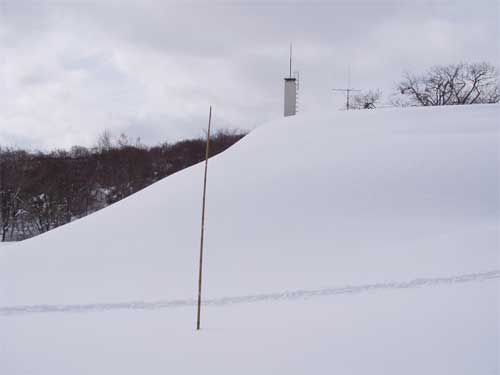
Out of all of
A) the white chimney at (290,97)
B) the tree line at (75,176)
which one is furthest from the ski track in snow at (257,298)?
the tree line at (75,176)

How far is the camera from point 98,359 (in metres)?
4.68

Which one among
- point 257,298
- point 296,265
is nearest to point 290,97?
point 296,265

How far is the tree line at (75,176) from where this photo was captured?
25359mm

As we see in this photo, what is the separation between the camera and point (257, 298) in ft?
23.0

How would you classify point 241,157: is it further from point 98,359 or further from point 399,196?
point 98,359

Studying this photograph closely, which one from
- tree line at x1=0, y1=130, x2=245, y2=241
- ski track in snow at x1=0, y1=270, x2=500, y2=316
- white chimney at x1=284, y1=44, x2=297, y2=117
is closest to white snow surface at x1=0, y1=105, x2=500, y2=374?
ski track in snow at x1=0, y1=270, x2=500, y2=316

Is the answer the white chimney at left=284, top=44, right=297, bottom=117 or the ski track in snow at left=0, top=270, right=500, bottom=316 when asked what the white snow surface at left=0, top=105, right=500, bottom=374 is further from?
the white chimney at left=284, top=44, right=297, bottom=117

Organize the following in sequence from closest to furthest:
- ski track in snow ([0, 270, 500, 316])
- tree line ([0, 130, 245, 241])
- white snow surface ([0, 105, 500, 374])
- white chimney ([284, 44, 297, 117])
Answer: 1. white snow surface ([0, 105, 500, 374])
2. ski track in snow ([0, 270, 500, 316])
3. white chimney ([284, 44, 297, 117])
4. tree line ([0, 130, 245, 241])

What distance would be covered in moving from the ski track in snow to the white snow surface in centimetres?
4

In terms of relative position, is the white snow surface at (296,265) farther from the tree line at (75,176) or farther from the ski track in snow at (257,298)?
the tree line at (75,176)

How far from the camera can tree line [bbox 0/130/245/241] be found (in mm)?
25359

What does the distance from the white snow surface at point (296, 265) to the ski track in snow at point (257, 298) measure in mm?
43

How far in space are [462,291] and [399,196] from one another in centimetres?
456

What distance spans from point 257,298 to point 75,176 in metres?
26.8
